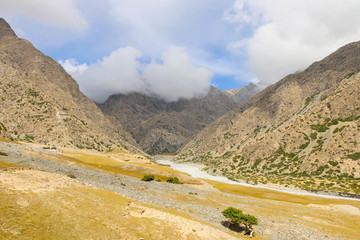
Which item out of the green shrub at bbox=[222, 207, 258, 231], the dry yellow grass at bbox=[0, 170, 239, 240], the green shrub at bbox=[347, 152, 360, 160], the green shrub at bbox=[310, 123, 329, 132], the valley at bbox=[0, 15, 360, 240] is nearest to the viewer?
the dry yellow grass at bbox=[0, 170, 239, 240]

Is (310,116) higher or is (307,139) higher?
(310,116)

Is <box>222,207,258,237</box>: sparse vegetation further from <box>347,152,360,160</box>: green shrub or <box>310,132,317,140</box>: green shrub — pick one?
<box>310,132,317,140</box>: green shrub

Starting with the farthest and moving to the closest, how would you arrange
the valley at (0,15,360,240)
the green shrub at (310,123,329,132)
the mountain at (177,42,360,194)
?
1. the green shrub at (310,123,329,132)
2. the mountain at (177,42,360,194)
3. the valley at (0,15,360,240)

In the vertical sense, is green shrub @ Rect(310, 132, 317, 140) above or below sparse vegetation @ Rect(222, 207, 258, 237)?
above

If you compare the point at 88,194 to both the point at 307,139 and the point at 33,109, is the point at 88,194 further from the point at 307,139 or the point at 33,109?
the point at 33,109

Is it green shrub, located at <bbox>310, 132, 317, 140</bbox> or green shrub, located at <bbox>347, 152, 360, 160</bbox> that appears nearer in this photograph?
green shrub, located at <bbox>347, 152, 360, 160</bbox>

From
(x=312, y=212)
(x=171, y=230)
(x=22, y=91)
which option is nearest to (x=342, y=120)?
(x=312, y=212)

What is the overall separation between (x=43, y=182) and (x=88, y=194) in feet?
13.6

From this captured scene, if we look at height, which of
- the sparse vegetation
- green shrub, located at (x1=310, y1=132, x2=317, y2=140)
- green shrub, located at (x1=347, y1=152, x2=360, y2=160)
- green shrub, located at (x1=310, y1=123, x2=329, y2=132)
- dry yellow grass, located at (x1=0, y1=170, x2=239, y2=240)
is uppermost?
green shrub, located at (x1=310, y1=123, x2=329, y2=132)

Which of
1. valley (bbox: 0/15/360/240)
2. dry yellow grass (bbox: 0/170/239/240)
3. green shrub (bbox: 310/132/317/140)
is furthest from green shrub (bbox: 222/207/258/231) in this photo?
green shrub (bbox: 310/132/317/140)

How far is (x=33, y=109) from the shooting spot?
140 m

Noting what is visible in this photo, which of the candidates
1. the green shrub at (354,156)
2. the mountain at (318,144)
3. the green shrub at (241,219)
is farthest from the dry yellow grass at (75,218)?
the green shrub at (354,156)

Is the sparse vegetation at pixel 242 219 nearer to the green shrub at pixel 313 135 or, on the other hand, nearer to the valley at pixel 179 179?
the valley at pixel 179 179

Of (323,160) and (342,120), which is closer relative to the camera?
(323,160)
